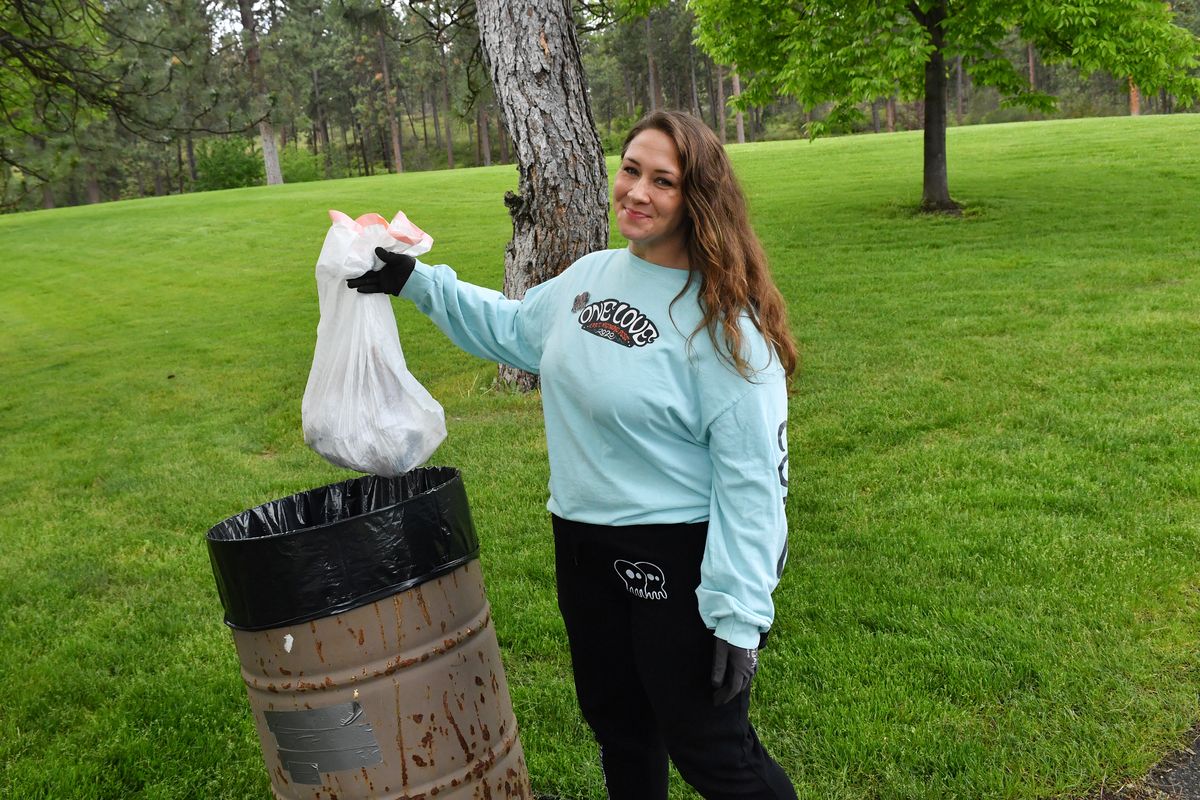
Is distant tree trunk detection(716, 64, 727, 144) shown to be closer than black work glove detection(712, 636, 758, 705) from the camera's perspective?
No

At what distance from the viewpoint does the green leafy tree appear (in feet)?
39.7

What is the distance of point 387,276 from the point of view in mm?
2354

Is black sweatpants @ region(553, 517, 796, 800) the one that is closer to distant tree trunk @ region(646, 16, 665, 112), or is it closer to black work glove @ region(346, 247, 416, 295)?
black work glove @ region(346, 247, 416, 295)

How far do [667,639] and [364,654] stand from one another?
0.63 metres

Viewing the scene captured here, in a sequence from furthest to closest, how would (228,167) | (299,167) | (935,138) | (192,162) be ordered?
(192,162)
(299,167)
(228,167)
(935,138)

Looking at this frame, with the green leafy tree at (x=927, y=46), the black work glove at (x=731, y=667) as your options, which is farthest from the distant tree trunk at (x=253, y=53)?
the black work glove at (x=731, y=667)

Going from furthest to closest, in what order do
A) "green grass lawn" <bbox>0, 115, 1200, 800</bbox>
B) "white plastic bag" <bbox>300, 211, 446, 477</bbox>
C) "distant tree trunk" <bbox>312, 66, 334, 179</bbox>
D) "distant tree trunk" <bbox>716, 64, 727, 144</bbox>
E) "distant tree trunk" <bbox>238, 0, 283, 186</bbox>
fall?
"distant tree trunk" <bbox>312, 66, 334, 179</bbox>, "distant tree trunk" <bbox>716, 64, 727, 144</bbox>, "distant tree trunk" <bbox>238, 0, 283, 186</bbox>, "green grass lawn" <bbox>0, 115, 1200, 800</bbox>, "white plastic bag" <bbox>300, 211, 446, 477</bbox>

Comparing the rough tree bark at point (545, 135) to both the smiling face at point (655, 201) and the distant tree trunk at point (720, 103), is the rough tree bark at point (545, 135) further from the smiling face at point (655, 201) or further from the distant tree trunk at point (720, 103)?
the distant tree trunk at point (720, 103)

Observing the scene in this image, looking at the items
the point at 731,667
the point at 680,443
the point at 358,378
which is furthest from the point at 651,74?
the point at 731,667

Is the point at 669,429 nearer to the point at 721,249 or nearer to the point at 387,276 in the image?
the point at 721,249

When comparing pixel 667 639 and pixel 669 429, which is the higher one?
pixel 669 429

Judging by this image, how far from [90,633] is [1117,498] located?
14.9 ft

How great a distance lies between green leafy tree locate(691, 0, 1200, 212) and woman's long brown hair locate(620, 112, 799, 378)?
11.0 m

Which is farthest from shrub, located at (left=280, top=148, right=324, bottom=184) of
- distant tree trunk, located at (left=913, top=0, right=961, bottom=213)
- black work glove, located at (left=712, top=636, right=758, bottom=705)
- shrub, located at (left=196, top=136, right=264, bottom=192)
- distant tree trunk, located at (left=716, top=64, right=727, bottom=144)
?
black work glove, located at (left=712, top=636, right=758, bottom=705)
